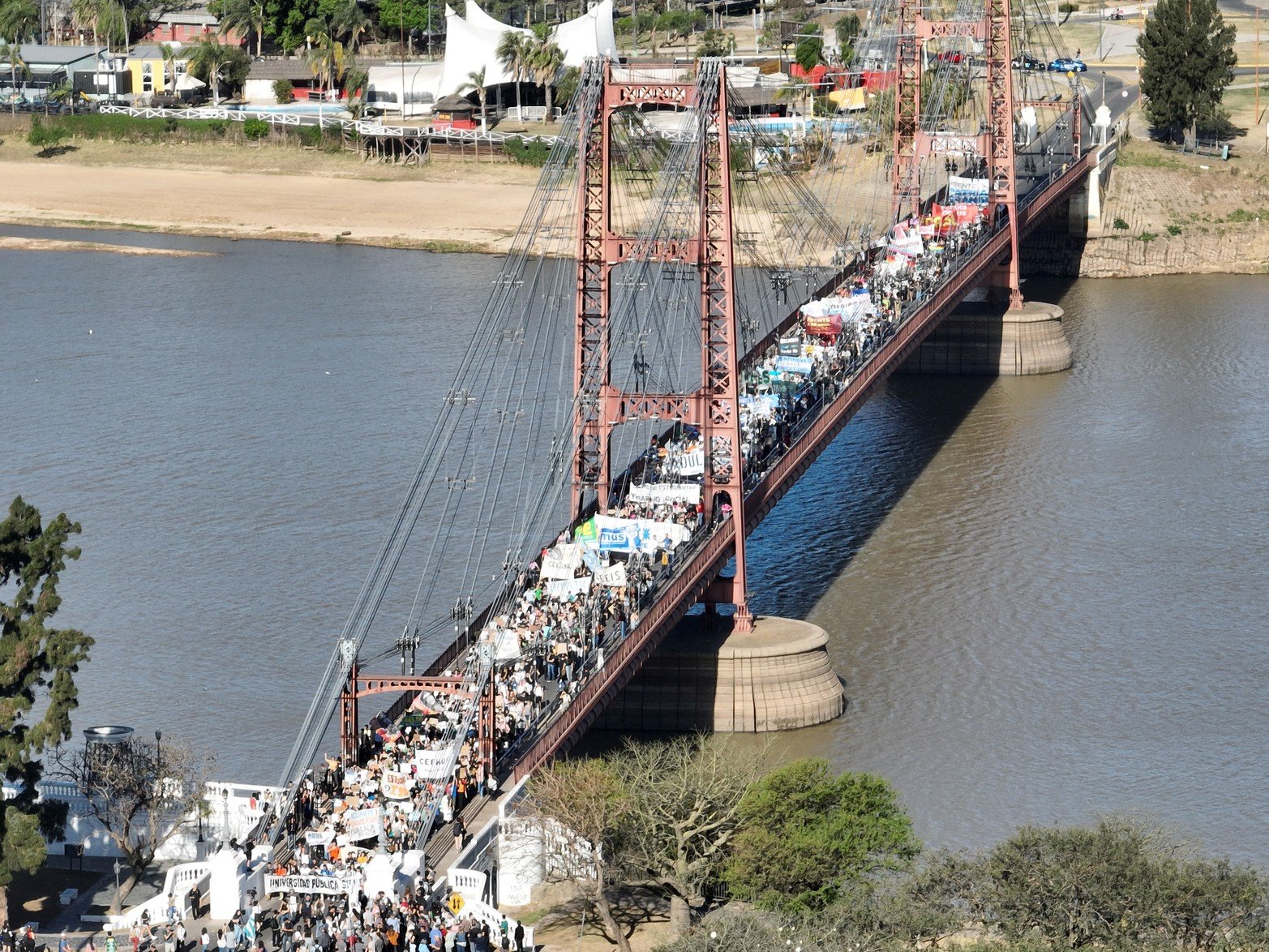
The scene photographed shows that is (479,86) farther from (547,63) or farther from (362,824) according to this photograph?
(362,824)

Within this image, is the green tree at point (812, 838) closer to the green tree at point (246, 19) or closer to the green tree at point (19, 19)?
the green tree at point (246, 19)

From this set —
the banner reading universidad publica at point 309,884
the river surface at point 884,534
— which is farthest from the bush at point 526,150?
the banner reading universidad publica at point 309,884

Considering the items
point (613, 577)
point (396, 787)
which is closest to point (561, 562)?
point (613, 577)

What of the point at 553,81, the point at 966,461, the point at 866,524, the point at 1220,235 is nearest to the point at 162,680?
the point at 866,524

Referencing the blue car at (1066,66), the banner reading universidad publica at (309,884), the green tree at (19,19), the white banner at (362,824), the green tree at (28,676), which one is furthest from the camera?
the green tree at (19,19)

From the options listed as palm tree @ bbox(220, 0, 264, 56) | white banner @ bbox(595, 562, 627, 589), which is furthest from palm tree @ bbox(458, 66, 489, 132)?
white banner @ bbox(595, 562, 627, 589)

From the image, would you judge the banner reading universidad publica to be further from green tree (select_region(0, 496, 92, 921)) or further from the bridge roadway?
the bridge roadway

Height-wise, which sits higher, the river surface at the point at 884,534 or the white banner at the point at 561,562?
the white banner at the point at 561,562

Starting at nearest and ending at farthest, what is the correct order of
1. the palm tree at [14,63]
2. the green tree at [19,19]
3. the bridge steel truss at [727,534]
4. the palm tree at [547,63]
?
1. the bridge steel truss at [727,534]
2. the palm tree at [547,63]
3. the palm tree at [14,63]
4. the green tree at [19,19]
